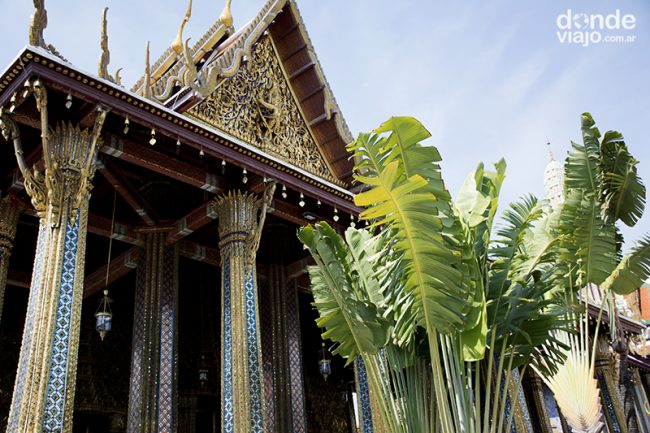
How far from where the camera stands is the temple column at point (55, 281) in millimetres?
4488

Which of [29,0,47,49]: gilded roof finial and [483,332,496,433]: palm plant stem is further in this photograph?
[29,0,47,49]: gilded roof finial

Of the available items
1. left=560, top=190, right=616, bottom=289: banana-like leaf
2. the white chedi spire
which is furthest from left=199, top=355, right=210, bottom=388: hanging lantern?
the white chedi spire

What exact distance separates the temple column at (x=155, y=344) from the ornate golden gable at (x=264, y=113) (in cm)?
174

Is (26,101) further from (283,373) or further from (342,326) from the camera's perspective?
(283,373)

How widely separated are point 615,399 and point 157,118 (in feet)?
41.3

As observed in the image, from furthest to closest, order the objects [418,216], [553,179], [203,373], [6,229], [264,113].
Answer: [553,179]
[203,373]
[264,113]
[6,229]
[418,216]

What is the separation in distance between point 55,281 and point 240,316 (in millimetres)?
2155

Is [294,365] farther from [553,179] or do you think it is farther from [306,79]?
[553,179]

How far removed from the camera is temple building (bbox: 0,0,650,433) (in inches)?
206

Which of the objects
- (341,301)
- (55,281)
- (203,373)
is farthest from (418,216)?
(203,373)

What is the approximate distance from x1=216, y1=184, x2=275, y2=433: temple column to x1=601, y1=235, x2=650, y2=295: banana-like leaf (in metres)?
3.81

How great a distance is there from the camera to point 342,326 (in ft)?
16.8

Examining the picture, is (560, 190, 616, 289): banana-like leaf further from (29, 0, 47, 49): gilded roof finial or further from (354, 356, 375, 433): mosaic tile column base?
(29, 0, 47, 49): gilded roof finial

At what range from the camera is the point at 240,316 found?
656cm
